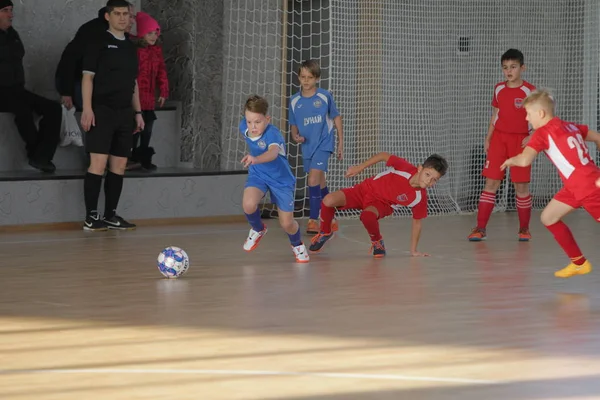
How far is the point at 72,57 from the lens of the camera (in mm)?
8969

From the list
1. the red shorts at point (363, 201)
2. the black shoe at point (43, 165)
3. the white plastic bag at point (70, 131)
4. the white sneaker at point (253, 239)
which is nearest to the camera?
the white sneaker at point (253, 239)

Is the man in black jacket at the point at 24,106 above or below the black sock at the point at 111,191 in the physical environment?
above

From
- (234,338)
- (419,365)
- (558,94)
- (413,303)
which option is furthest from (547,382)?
(558,94)

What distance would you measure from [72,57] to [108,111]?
94 cm

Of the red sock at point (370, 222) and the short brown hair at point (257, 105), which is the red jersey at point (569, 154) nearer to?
the red sock at point (370, 222)

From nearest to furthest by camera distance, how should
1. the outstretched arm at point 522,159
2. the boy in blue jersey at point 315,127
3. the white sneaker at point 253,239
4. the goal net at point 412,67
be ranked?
the outstretched arm at point 522,159 → the white sneaker at point 253,239 → the boy in blue jersey at point 315,127 → the goal net at point 412,67

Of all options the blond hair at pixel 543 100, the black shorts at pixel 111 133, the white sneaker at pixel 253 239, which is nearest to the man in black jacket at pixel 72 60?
the black shorts at pixel 111 133

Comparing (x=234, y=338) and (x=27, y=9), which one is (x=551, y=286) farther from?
(x=27, y=9)

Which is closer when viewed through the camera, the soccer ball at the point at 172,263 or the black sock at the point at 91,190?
the soccer ball at the point at 172,263

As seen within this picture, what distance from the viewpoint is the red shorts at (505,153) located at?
25.3 feet

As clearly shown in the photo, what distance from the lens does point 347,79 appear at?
10055 millimetres

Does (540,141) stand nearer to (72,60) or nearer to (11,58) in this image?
(72,60)

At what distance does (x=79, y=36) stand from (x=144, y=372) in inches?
230

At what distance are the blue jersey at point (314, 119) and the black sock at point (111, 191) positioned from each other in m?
1.46
